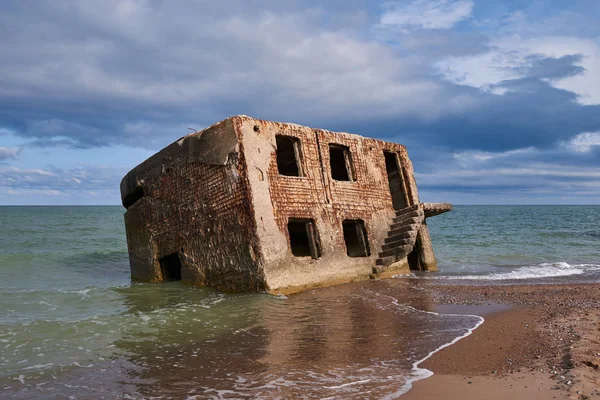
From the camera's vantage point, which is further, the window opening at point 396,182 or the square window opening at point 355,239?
the window opening at point 396,182

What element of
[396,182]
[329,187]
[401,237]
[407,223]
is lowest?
[401,237]

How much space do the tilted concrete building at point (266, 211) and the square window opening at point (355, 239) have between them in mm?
32

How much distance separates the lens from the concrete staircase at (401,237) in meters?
11.3

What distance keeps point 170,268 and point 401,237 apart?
5.52m

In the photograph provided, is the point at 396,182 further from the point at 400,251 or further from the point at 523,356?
the point at 523,356

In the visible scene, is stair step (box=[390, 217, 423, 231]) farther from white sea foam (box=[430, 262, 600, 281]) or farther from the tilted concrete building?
white sea foam (box=[430, 262, 600, 281])

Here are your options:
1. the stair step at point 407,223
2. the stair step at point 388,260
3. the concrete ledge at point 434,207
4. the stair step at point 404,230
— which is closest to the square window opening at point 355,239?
the stair step at point 388,260

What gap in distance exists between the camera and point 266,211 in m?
9.38

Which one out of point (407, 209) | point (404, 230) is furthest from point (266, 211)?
point (407, 209)

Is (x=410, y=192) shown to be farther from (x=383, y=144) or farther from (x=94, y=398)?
(x=94, y=398)

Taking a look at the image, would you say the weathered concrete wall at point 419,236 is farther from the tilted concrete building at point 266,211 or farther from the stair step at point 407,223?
the stair step at point 407,223

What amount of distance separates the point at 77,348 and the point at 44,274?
9.84 metres

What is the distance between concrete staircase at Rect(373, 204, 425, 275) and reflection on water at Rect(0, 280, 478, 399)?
2.04 m

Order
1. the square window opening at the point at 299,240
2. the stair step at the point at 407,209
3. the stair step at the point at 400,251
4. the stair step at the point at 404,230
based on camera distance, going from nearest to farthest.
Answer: the stair step at the point at 400,251 → the stair step at the point at 404,230 → the stair step at the point at 407,209 → the square window opening at the point at 299,240
